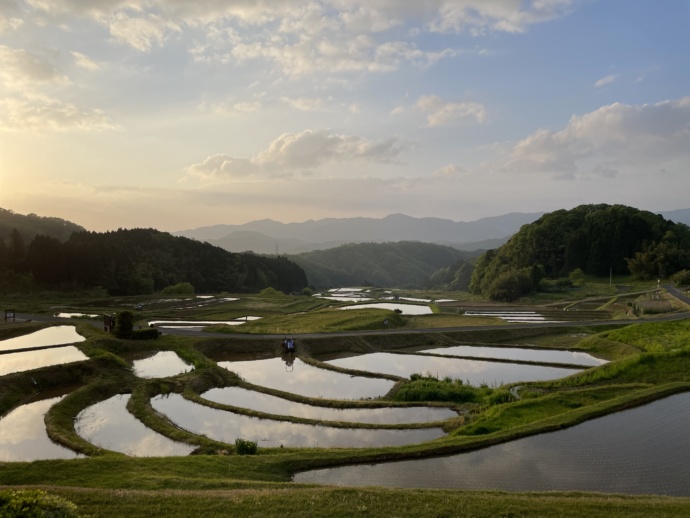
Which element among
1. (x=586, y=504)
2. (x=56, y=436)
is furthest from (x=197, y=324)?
(x=586, y=504)

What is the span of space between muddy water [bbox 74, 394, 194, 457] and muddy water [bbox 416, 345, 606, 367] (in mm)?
29654

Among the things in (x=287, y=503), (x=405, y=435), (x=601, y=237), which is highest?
(x=601, y=237)

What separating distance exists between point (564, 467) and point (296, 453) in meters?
11.3

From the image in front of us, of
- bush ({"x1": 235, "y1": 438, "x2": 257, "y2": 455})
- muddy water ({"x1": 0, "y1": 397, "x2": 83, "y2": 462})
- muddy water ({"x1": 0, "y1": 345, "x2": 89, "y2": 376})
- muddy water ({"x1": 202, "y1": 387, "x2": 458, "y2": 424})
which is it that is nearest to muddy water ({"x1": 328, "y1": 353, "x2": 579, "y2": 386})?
muddy water ({"x1": 202, "y1": 387, "x2": 458, "y2": 424})

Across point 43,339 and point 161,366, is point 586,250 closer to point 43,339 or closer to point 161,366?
point 161,366

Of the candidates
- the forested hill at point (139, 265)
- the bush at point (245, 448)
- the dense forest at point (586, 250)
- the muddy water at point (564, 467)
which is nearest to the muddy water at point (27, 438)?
the bush at point (245, 448)

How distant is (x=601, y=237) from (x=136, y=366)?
387ft

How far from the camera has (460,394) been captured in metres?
31.6

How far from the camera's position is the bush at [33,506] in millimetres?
9523

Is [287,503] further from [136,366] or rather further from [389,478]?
[136,366]

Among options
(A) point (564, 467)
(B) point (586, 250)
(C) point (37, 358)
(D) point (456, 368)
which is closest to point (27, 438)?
(C) point (37, 358)

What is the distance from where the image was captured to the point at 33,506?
9.88 m

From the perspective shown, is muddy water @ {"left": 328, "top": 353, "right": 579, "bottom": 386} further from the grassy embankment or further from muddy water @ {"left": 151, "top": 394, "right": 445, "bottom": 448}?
muddy water @ {"left": 151, "top": 394, "right": 445, "bottom": 448}

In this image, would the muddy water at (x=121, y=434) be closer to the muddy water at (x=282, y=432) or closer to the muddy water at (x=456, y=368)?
the muddy water at (x=282, y=432)
